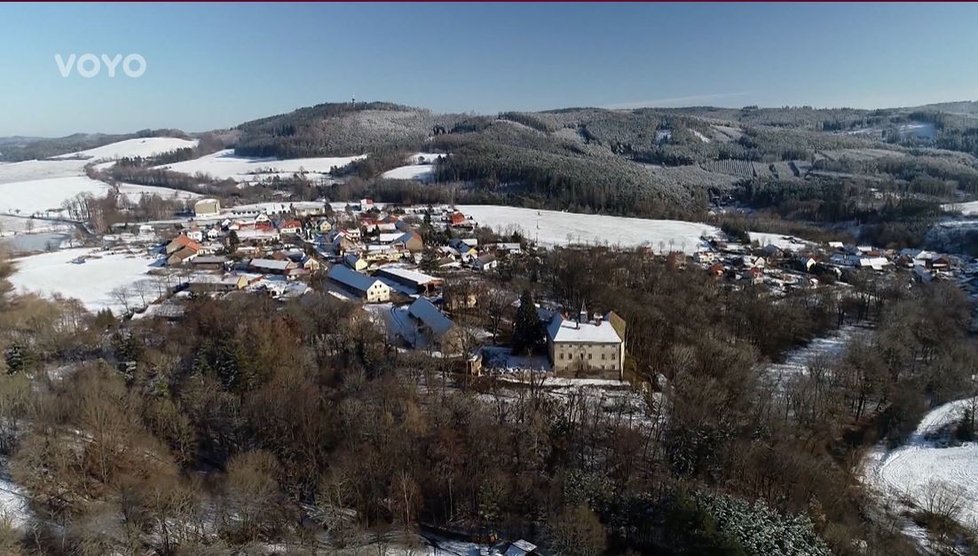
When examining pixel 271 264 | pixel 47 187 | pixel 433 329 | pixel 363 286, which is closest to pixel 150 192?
pixel 47 187

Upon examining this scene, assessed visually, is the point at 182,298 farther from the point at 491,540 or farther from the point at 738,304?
the point at 738,304

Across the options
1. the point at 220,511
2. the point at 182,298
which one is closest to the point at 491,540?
the point at 220,511

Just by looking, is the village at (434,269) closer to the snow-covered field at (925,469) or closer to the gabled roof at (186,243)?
the gabled roof at (186,243)

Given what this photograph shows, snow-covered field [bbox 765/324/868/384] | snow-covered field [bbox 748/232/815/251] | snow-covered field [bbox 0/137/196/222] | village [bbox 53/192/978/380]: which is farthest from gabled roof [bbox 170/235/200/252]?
snow-covered field [bbox 748/232/815/251]

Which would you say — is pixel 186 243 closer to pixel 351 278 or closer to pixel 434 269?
pixel 351 278

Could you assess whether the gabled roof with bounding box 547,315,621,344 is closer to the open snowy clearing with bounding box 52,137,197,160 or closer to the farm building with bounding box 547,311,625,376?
the farm building with bounding box 547,311,625,376

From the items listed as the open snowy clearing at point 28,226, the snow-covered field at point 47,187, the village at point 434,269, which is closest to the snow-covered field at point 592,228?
the village at point 434,269
